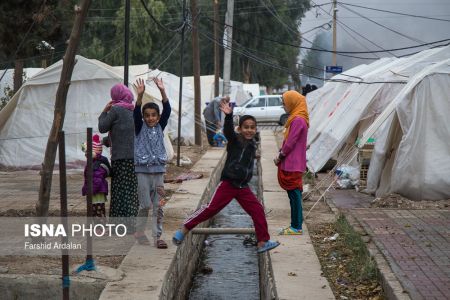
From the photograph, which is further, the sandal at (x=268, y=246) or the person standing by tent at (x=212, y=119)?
the person standing by tent at (x=212, y=119)

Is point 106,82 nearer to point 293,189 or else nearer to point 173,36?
point 293,189

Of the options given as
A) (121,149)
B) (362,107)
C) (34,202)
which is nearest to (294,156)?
(121,149)

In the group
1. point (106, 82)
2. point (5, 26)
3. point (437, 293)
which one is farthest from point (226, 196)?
point (106, 82)

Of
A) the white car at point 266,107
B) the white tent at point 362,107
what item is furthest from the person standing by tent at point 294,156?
the white car at point 266,107

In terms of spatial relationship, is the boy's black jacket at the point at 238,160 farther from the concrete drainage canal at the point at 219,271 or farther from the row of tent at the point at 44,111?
the row of tent at the point at 44,111

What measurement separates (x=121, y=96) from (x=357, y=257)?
9.86 feet

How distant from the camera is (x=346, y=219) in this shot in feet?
29.0

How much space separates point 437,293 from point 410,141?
4.92m

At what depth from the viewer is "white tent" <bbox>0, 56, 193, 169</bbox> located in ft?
46.3

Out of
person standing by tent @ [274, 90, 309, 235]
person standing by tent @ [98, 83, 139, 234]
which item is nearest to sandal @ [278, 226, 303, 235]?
person standing by tent @ [274, 90, 309, 235]

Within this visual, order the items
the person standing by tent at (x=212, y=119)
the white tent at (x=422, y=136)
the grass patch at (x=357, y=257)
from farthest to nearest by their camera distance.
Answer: the person standing by tent at (x=212, y=119)
the white tent at (x=422, y=136)
the grass patch at (x=357, y=257)

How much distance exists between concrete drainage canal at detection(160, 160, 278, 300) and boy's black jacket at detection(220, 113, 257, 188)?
0.89m

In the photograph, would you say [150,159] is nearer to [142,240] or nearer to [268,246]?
[142,240]

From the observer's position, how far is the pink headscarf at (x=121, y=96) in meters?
7.47
